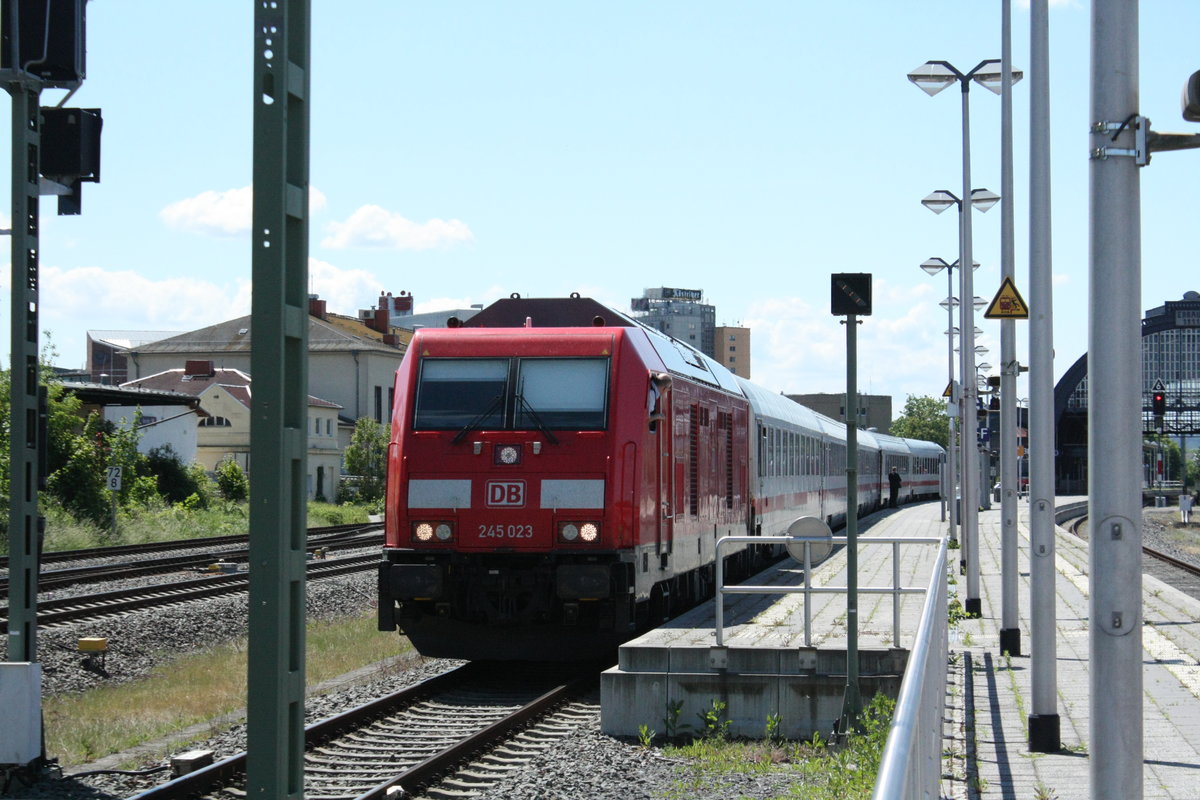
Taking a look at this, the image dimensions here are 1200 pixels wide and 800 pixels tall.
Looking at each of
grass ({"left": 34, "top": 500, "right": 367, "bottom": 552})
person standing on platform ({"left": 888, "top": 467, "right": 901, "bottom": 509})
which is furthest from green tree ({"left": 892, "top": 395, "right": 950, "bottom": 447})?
grass ({"left": 34, "top": 500, "right": 367, "bottom": 552})

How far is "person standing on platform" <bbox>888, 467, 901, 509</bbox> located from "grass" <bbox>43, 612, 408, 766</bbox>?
40053 mm

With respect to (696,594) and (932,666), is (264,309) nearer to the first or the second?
(932,666)

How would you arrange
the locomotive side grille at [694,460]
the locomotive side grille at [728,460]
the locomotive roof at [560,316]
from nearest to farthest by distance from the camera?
the locomotive roof at [560,316] < the locomotive side grille at [694,460] < the locomotive side grille at [728,460]

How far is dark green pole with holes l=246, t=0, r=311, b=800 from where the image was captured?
5141 millimetres

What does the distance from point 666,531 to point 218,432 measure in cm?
5738

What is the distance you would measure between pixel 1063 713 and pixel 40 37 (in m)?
8.64

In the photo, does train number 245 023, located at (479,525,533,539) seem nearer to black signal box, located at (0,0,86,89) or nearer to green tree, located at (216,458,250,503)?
black signal box, located at (0,0,86,89)

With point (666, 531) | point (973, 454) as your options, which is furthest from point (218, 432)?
point (666, 531)

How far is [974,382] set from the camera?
2192 centimetres

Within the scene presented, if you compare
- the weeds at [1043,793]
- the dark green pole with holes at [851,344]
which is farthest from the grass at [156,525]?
the weeds at [1043,793]

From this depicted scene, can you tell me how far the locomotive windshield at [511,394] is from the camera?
13.6 m

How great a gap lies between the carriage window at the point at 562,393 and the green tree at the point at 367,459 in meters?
46.7

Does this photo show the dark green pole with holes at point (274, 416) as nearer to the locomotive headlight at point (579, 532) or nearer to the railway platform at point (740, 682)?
the railway platform at point (740, 682)

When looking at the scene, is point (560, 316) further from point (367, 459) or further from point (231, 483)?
point (367, 459)
